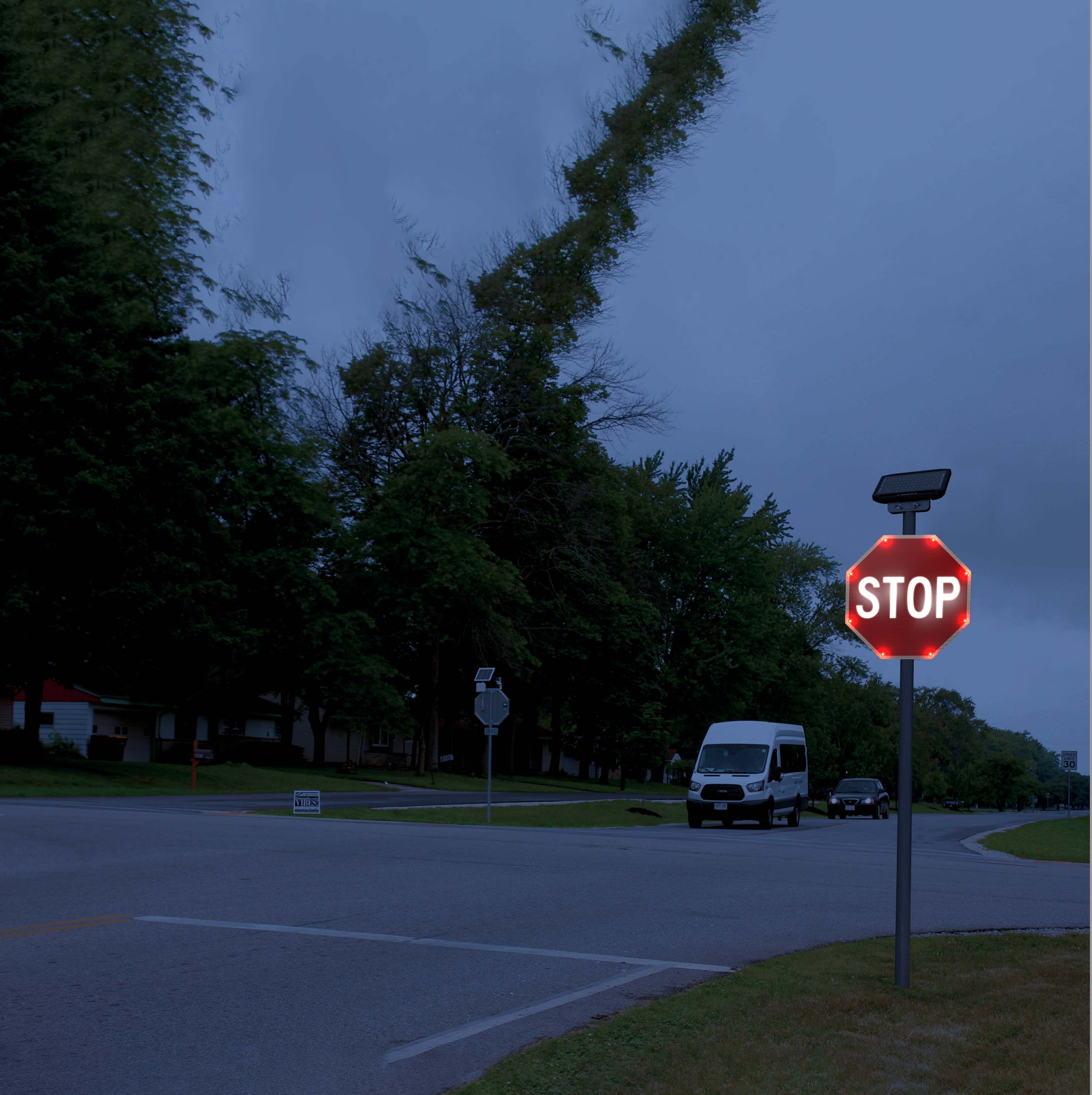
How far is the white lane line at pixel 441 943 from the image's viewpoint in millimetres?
8273

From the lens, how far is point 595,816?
29953mm

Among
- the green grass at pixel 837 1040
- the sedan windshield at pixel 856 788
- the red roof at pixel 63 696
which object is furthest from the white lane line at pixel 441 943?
the red roof at pixel 63 696

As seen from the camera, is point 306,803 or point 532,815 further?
point 532,815

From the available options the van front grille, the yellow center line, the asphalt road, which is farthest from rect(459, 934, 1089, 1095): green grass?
the van front grille

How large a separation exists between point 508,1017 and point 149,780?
31588 millimetres

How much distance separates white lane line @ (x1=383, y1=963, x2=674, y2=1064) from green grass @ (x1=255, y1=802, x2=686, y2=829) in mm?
15127

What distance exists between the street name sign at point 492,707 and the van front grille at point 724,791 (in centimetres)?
679

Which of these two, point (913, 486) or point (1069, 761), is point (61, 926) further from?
point (1069, 761)

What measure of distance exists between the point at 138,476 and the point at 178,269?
30.5 ft

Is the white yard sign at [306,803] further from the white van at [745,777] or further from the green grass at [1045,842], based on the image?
the green grass at [1045,842]

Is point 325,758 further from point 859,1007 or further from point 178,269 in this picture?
point 859,1007

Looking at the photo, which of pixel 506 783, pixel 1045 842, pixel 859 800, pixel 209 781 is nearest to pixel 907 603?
pixel 1045 842

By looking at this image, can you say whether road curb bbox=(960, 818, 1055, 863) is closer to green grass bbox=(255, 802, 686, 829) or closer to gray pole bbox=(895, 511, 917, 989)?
green grass bbox=(255, 802, 686, 829)

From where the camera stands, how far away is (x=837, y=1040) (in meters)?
5.82
